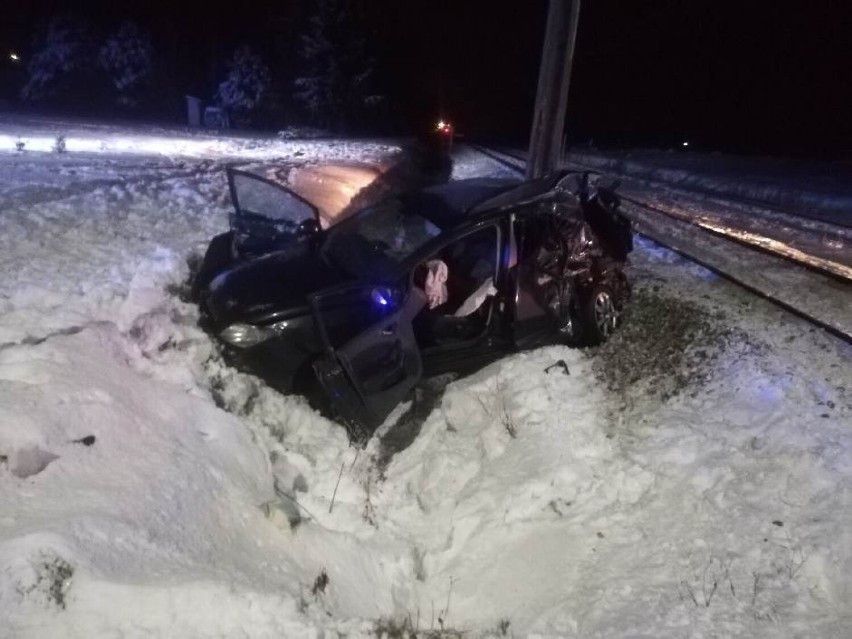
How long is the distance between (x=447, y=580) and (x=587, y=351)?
2706 millimetres

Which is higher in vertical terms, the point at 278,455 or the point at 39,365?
the point at 39,365

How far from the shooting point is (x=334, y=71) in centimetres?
4212

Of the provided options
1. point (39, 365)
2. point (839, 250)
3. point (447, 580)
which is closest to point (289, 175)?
point (839, 250)

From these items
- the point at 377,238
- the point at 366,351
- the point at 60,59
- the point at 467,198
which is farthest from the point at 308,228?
the point at 60,59

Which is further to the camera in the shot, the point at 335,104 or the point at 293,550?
the point at 335,104

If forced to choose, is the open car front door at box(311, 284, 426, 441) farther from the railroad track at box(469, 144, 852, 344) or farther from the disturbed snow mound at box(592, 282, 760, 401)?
the railroad track at box(469, 144, 852, 344)

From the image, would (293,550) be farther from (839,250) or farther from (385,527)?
(839,250)

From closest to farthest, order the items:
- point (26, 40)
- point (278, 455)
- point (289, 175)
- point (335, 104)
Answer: point (278, 455) → point (289, 175) → point (335, 104) → point (26, 40)

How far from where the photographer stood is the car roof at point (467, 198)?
5828 mm

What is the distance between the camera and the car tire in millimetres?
6109

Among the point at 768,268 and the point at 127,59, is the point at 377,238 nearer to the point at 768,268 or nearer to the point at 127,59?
the point at 768,268

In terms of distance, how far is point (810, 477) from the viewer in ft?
13.4

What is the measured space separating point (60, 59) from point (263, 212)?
4651cm

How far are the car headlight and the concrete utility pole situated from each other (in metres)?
8.23
